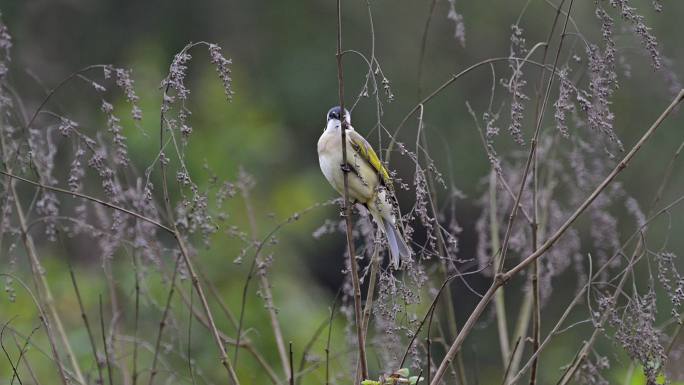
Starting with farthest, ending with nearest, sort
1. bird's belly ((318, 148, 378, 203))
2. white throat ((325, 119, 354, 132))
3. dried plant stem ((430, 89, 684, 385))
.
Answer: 1. white throat ((325, 119, 354, 132))
2. bird's belly ((318, 148, 378, 203))
3. dried plant stem ((430, 89, 684, 385))

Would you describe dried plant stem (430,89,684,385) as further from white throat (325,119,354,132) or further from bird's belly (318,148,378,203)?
white throat (325,119,354,132)

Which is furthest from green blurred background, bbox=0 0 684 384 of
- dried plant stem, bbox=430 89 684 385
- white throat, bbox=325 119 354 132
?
dried plant stem, bbox=430 89 684 385

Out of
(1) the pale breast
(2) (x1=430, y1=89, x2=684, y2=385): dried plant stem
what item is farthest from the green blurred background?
(2) (x1=430, y1=89, x2=684, y2=385): dried plant stem

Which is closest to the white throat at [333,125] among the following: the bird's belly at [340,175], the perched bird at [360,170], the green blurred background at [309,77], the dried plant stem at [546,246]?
the perched bird at [360,170]

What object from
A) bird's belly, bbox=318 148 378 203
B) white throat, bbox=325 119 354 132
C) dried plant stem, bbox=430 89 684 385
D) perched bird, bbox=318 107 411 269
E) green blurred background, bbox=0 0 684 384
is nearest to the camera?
dried plant stem, bbox=430 89 684 385

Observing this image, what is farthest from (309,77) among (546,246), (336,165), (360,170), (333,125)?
(546,246)

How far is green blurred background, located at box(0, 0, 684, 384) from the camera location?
30.2 ft

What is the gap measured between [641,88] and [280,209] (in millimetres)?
5593

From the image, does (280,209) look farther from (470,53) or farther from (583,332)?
(470,53)

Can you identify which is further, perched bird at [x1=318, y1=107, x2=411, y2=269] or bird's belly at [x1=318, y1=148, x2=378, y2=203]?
bird's belly at [x1=318, y1=148, x2=378, y2=203]

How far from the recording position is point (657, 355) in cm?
223

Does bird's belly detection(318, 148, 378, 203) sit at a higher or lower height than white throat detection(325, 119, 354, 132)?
lower

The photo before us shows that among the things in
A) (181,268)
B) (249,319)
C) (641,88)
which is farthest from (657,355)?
(641,88)

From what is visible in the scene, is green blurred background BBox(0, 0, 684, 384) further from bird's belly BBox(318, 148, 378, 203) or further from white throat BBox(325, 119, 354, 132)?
bird's belly BBox(318, 148, 378, 203)
